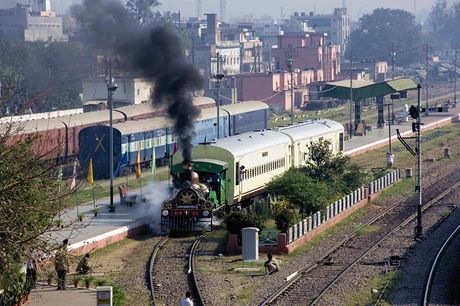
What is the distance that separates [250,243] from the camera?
113ft

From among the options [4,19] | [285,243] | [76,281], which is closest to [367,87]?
[285,243]

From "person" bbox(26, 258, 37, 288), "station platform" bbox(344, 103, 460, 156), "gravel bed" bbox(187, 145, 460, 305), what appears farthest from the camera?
"station platform" bbox(344, 103, 460, 156)

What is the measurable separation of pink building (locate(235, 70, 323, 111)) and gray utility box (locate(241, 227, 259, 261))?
82690 millimetres

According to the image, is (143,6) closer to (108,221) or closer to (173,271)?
(108,221)

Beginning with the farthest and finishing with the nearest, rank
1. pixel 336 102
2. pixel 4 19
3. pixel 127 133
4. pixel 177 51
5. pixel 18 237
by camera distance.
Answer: pixel 4 19 < pixel 336 102 < pixel 127 133 < pixel 177 51 < pixel 18 237

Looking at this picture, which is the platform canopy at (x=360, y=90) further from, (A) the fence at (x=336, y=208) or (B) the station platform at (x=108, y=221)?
(B) the station platform at (x=108, y=221)

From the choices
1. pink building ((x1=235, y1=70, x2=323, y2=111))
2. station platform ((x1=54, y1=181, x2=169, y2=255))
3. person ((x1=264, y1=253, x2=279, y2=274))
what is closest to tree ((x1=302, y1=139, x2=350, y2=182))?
station platform ((x1=54, y1=181, x2=169, y2=255))

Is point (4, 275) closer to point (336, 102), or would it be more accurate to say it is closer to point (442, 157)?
point (442, 157)

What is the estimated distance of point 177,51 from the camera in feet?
151

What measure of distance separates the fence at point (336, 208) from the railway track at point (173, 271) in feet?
11.4

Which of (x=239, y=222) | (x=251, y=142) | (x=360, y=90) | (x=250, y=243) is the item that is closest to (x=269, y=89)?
(x=360, y=90)

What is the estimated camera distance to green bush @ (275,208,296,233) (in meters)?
37.9

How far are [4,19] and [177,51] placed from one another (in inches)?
5098

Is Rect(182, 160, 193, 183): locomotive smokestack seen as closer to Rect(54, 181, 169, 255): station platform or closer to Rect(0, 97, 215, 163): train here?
Rect(54, 181, 169, 255): station platform
